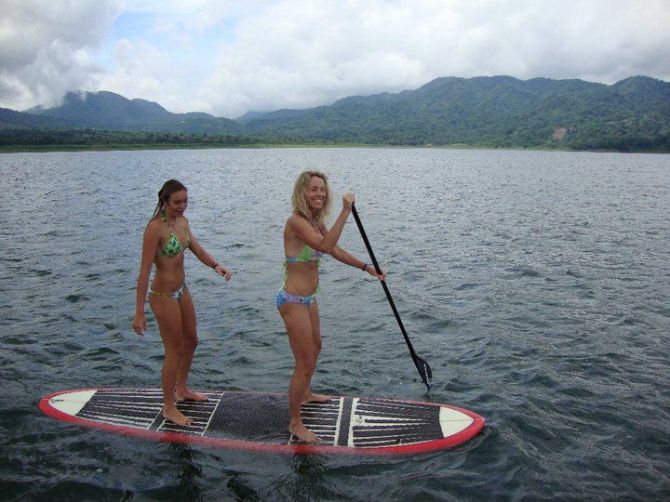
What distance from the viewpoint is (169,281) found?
23.3 ft

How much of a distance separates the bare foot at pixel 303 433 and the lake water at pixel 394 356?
290 mm

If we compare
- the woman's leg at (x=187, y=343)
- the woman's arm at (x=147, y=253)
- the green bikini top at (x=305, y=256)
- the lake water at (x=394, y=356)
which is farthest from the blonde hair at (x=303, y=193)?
the woman's leg at (x=187, y=343)

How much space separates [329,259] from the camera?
21.0 meters

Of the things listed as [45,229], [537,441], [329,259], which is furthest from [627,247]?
[45,229]

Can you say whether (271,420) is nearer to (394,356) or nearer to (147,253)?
(147,253)

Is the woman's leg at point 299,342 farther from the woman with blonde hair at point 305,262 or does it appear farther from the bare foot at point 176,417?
the bare foot at point 176,417

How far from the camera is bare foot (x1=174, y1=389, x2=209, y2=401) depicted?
838 cm

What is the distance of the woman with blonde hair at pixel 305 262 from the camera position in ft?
21.2

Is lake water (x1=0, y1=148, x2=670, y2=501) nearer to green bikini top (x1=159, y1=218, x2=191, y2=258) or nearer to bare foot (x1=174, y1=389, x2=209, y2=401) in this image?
bare foot (x1=174, y1=389, x2=209, y2=401)

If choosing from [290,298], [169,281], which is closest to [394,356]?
[290,298]

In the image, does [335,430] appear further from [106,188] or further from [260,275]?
[106,188]

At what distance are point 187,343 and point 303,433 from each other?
2103 millimetres

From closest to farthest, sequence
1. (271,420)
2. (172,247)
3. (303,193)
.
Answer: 1. (303,193)
2. (172,247)
3. (271,420)

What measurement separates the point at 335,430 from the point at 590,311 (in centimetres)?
921
